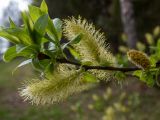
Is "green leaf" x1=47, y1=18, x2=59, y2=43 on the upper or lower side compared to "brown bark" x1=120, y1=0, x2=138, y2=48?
lower

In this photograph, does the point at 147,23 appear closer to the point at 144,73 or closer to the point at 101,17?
the point at 101,17

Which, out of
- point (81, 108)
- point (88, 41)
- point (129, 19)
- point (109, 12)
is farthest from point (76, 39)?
point (109, 12)

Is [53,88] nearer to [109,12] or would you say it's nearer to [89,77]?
[89,77]

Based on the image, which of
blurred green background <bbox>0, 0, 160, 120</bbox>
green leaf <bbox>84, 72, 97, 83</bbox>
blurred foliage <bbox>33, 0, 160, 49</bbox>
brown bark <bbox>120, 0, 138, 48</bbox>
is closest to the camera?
green leaf <bbox>84, 72, 97, 83</bbox>

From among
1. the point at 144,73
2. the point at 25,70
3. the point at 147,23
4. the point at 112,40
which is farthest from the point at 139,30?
the point at 144,73

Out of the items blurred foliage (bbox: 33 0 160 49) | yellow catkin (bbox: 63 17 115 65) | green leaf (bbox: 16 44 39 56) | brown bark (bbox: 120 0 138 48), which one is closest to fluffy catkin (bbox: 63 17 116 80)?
yellow catkin (bbox: 63 17 115 65)

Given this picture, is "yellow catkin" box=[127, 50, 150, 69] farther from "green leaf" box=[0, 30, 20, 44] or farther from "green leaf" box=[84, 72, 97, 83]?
"green leaf" box=[0, 30, 20, 44]

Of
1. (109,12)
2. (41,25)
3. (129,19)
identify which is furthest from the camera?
(109,12)
